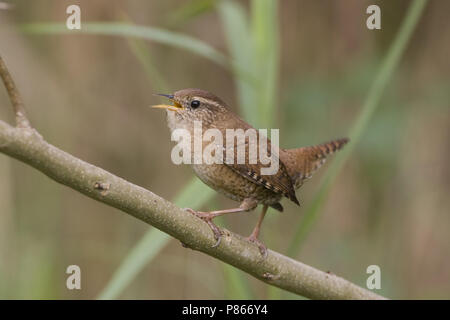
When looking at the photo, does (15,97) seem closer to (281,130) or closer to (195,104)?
(195,104)

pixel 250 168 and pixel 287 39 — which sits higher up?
pixel 287 39

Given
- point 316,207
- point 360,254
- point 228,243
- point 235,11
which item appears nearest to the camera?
point 228,243

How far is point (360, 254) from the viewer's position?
414cm

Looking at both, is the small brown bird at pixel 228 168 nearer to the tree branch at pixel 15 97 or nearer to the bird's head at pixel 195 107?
the bird's head at pixel 195 107

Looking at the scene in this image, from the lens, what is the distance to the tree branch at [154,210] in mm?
1572

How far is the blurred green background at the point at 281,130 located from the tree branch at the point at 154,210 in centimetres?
165

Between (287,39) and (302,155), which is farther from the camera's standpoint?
(287,39)

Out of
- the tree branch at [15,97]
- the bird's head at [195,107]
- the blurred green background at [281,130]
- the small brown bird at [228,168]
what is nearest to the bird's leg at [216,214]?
the small brown bird at [228,168]

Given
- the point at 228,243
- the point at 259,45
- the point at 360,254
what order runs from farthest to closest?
1. the point at 360,254
2. the point at 259,45
3. the point at 228,243

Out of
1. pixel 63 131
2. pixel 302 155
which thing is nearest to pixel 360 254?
pixel 302 155

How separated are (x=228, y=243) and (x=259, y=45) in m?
1.04

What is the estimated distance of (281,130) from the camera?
4246mm

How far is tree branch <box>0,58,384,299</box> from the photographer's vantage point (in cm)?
157

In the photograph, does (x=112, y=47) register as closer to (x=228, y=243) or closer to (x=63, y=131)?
(x=63, y=131)
